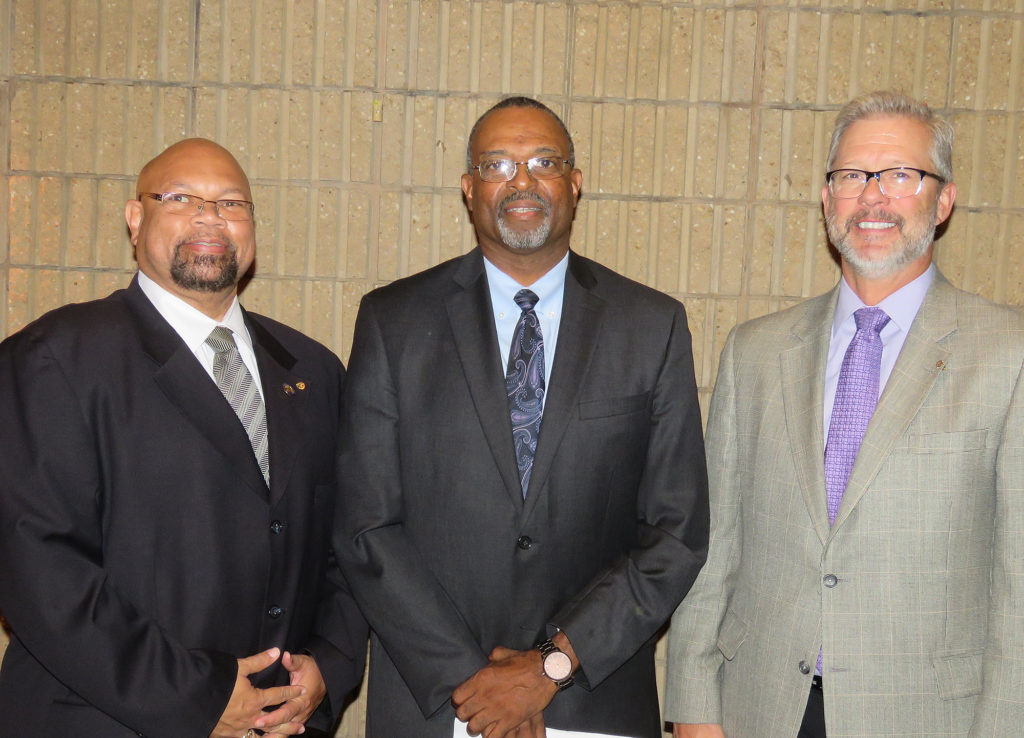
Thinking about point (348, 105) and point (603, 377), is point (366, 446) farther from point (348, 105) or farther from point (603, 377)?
point (348, 105)

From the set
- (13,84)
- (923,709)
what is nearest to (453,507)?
(923,709)

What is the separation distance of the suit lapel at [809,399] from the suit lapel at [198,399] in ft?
4.13

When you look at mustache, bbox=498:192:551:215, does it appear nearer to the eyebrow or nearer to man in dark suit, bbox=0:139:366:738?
the eyebrow

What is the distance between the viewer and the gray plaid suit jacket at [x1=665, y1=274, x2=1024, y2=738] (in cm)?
198

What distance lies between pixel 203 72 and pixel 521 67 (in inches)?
41.6

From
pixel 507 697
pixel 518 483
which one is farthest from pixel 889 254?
pixel 507 697

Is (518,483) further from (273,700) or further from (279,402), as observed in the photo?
(273,700)

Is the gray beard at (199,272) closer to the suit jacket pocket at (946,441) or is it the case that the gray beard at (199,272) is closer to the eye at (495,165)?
the eye at (495,165)

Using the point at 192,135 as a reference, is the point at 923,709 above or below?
below

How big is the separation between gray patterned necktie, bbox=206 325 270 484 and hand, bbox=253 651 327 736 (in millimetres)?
456

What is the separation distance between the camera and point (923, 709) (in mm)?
2000

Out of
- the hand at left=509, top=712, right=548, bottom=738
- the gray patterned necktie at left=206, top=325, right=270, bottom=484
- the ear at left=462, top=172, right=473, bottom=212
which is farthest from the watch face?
the ear at left=462, top=172, right=473, bottom=212

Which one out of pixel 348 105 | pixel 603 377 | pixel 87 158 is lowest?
pixel 603 377

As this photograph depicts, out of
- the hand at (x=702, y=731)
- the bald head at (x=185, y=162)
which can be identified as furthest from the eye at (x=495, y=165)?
the hand at (x=702, y=731)
